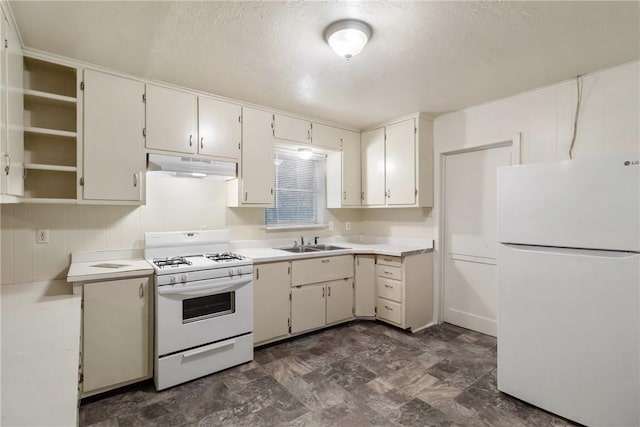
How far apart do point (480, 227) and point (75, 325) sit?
341 cm

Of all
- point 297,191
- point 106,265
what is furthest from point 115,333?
point 297,191

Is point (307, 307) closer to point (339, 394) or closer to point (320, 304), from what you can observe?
point (320, 304)

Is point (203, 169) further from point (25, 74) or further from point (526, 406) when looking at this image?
point (526, 406)

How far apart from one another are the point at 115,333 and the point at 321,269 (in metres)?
1.83

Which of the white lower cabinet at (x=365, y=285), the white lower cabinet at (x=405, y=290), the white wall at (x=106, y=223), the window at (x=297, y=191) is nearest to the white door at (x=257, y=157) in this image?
the white wall at (x=106, y=223)

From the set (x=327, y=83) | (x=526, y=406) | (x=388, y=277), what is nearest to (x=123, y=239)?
(x=327, y=83)

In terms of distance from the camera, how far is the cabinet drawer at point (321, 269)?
3117 millimetres

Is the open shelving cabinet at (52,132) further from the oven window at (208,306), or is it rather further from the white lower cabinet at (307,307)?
the white lower cabinet at (307,307)

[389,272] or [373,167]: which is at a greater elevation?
[373,167]

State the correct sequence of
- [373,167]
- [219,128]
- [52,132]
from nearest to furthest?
[52,132]
[219,128]
[373,167]

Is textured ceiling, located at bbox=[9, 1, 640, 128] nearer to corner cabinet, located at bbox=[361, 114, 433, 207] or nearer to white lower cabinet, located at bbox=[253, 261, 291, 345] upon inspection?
corner cabinet, located at bbox=[361, 114, 433, 207]

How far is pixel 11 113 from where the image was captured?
172 centimetres

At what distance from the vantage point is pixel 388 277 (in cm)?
343

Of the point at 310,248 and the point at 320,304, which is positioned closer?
the point at 320,304
